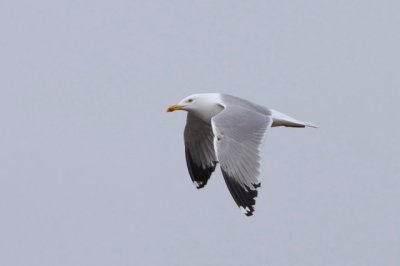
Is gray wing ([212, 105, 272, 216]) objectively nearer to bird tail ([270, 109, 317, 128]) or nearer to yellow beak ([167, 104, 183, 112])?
bird tail ([270, 109, 317, 128])

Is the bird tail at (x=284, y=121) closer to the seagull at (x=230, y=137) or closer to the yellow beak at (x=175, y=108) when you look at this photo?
the seagull at (x=230, y=137)

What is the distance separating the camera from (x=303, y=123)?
13625mm

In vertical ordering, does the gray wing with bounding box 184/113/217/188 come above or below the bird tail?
below

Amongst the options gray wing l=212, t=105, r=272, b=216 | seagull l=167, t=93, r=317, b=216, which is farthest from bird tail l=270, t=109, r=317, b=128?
gray wing l=212, t=105, r=272, b=216

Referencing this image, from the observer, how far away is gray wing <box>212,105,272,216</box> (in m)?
12.2

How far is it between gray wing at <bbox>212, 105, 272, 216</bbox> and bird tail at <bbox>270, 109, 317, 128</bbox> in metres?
0.34

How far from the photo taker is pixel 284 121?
13.5m

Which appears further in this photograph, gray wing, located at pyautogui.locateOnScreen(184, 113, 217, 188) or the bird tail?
gray wing, located at pyautogui.locateOnScreen(184, 113, 217, 188)

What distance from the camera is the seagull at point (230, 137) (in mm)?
12234

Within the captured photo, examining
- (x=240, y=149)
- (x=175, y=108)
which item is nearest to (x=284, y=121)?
(x=175, y=108)

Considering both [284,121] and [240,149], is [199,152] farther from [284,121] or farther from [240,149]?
[240,149]

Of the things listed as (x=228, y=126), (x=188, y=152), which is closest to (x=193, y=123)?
(x=188, y=152)

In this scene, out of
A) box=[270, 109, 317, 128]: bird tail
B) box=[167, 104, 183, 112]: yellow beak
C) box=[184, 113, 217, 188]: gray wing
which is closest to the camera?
box=[270, 109, 317, 128]: bird tail

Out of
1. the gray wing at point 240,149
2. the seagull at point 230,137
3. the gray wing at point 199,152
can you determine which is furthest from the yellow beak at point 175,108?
the gray wing at point 240,149
